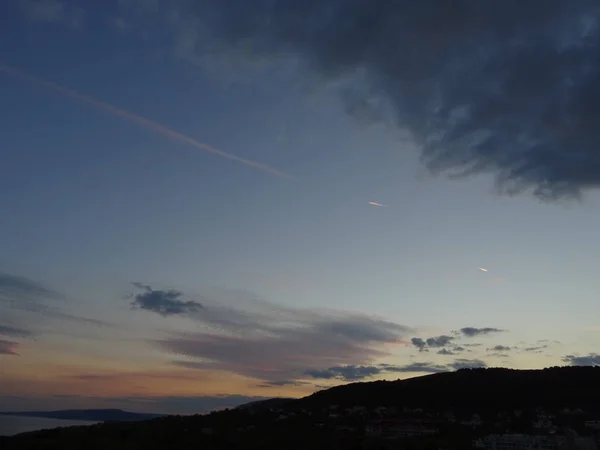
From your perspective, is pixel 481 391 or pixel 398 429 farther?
pixel 481 391

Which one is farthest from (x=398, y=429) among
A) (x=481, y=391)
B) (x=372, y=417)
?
(x=481, y=391)

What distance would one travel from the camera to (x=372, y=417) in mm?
74000

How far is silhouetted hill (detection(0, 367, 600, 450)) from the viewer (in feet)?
186

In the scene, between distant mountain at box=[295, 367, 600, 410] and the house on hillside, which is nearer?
the house on hillside

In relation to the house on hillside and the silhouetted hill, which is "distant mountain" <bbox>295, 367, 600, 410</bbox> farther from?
the house on hillside

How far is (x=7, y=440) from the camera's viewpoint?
219ft

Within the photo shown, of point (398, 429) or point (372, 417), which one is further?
point (372, 417)

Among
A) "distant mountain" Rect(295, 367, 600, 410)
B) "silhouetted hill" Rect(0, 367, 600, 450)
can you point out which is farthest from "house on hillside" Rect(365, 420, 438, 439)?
"distant mountain" Rect(295, 367, 600, 410)

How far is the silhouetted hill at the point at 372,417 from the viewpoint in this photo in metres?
56.7

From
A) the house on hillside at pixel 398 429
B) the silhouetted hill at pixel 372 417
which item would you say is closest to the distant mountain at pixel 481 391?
the silhouetted hill at pixel 372 417

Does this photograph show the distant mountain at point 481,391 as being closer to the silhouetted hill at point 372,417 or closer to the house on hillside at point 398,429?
the silhouetted hill at point 372,417

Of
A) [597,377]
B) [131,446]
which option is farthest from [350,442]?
[597,377]

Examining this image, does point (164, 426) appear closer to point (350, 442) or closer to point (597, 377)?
point (350, 442)

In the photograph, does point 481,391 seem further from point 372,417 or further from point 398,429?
point 398,429
